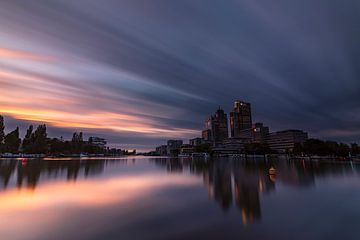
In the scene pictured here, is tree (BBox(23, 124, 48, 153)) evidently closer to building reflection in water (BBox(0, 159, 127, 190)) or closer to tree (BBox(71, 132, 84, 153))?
tree (BBox(71, 132, 84, 153))

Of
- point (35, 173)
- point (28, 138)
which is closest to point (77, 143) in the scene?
point (28, 138)

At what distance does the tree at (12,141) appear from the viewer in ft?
389

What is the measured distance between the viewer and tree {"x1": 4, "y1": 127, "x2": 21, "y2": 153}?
119 metres

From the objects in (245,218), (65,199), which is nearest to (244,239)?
(245,218)

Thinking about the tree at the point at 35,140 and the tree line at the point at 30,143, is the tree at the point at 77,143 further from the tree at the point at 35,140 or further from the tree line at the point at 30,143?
the tree at the point at 35,140

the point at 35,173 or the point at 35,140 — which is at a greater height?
the point at 35,140

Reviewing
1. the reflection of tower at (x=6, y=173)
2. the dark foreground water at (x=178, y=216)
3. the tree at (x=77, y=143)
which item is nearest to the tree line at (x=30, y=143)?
the tree at (x=77, y=143)

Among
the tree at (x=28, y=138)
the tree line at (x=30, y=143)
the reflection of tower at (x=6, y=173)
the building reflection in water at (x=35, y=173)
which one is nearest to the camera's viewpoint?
the building reflection in water at (x=35, y=173)

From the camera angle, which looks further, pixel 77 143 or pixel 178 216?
pixel 77 143

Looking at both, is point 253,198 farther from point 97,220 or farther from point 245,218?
point 97,220

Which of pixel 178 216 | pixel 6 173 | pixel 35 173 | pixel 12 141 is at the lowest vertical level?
pixel 178 216

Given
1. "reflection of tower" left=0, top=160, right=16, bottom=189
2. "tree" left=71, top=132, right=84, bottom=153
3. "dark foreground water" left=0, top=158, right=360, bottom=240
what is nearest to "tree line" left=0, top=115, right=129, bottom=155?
"tree" left=71, top=132, right=84, bottom=153

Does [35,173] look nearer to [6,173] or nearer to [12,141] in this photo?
[6,173]

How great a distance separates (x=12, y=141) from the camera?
393 ft
